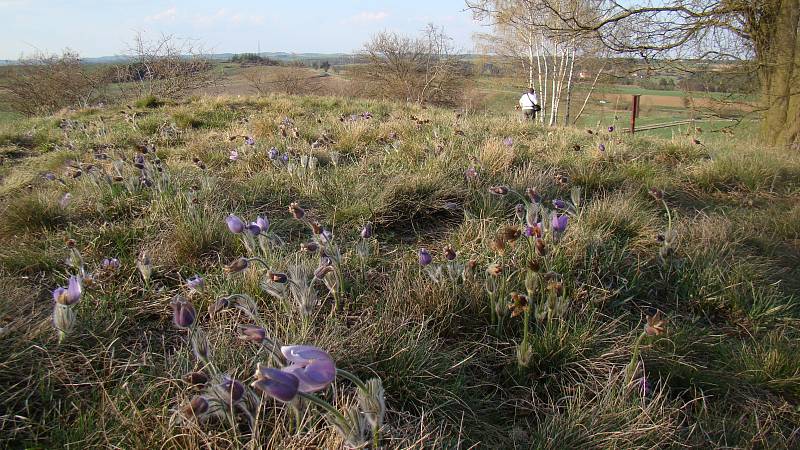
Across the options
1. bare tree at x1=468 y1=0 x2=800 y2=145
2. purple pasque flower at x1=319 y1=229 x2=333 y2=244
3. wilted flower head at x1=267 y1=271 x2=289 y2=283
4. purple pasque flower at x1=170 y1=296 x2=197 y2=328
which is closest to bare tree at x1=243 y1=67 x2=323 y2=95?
bare tree at x1=468 y1=0 x2=800 y2=145

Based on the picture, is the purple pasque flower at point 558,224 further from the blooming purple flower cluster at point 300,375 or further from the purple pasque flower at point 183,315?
the purple pasque flower at point 183,315

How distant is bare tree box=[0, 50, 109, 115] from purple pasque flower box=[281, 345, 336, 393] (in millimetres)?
20370

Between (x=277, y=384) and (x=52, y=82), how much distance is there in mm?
22619

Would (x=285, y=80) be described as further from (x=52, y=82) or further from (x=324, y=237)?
(x=324, y=237)

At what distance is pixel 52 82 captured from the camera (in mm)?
18234

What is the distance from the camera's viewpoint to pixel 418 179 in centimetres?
313

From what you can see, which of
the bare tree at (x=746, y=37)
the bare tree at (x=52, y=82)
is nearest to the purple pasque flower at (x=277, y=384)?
the bare tree at (x=746, y=37)

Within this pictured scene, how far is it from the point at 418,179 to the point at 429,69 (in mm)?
23047

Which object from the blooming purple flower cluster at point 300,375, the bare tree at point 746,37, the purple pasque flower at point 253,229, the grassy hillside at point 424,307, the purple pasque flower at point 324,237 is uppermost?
the bare tree at point 746,37

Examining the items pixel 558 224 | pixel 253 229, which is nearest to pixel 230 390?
pixel 253 229

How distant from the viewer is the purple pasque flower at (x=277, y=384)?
89 cm

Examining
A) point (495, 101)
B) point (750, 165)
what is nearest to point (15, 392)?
point (750, 165)

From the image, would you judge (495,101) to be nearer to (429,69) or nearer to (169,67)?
(429,69)

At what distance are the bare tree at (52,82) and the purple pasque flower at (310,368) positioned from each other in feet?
66.8
